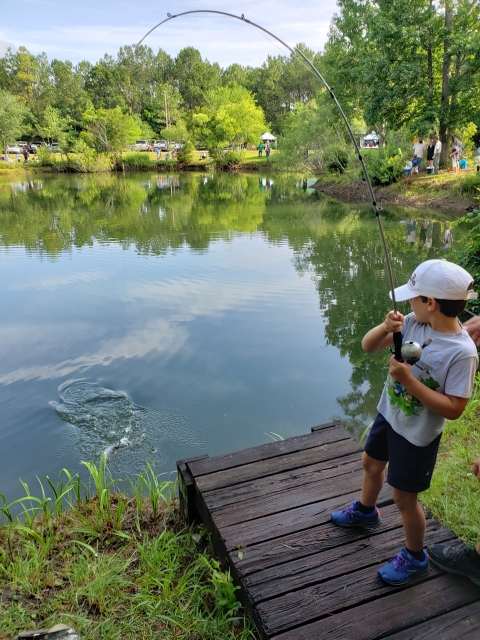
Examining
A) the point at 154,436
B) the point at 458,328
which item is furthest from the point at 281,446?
the point at 154,436

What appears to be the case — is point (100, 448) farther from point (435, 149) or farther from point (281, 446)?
point (435, 149)

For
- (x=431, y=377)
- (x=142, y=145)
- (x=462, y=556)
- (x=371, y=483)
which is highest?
(x=142, y=145)

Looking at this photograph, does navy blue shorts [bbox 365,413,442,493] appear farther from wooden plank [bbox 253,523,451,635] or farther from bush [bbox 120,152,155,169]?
bush [bbox 120,152,155,169]

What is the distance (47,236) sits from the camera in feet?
45.3

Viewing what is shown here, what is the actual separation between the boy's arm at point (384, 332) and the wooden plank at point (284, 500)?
0.93 m

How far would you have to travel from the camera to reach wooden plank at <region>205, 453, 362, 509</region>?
2.56 meters

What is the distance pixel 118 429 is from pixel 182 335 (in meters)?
2.33

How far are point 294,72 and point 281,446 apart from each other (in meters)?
59.9

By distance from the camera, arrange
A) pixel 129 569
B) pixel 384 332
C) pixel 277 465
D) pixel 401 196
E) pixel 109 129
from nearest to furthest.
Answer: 1. pixel 384 332
2. pixel 129 569
3. pixel 277 465
4. pixel 401 196
5. pixel 109 129

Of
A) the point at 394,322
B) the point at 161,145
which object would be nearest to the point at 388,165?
the point at 394,322

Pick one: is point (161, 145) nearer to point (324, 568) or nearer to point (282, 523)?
point (282, 523)

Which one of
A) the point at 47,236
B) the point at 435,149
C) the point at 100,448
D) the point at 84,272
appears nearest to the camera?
the point at 100,448

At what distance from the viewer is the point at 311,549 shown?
2203mm

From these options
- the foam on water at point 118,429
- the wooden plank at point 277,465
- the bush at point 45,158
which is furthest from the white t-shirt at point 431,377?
the bush at point 45,158
